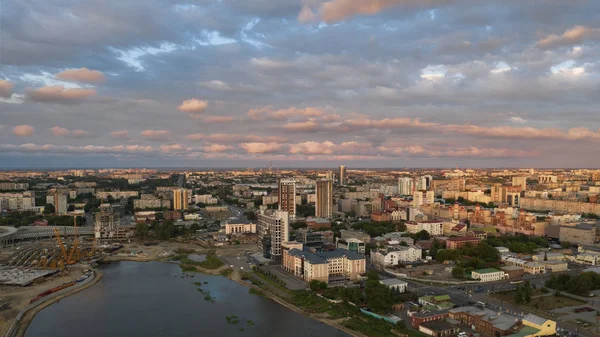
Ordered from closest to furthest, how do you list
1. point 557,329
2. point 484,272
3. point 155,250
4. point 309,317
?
1. point 557,329
2. point 309,317
3. point 484,272
4. point 155,250

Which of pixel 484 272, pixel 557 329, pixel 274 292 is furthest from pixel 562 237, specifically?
pixel 274 292

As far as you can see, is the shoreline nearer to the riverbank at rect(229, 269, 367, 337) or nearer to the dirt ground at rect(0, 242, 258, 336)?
the riverbank at rect(229, 269, 367, 337)

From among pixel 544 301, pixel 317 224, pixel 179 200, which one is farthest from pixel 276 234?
pixel 179 200

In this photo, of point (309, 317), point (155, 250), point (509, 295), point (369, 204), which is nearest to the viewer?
point (309, 317)

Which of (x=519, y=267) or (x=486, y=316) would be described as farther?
(x=519, y=267)

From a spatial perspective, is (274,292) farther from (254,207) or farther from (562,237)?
(254,207)

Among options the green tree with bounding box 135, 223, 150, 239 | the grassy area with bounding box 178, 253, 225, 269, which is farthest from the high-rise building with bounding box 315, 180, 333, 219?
the grassy area with bounding box 178, 253, 225, 269
